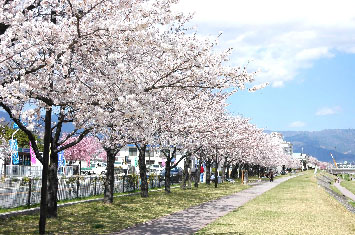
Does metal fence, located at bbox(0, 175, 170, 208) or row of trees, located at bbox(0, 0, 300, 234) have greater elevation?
row of trees, located at bbox(0, 0, 300, 234)

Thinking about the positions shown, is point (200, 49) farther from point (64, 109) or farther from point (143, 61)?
point (64, 109)

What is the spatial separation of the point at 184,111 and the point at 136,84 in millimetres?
15720

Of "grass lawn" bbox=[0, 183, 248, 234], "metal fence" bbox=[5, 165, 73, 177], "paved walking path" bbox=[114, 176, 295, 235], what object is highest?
"metal fence" bbox=[5, 165, 73, 177]

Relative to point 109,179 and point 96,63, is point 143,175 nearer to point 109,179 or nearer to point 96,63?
point 109,179

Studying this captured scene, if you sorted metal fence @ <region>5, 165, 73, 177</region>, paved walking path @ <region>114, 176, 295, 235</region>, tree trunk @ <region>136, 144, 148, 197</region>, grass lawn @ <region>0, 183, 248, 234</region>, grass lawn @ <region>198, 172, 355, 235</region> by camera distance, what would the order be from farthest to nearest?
metal fence @ <region>5, 165, 73, 177</region> → tree trunk @ <region>136, 144, 148, 197</region> → grass lawn @ <region>198, 172, 355, 235</region> → grass lawn @ <region>0, 183, 248, 234</region> → paved walking path @ <region>114, 176, 295, 235</region>

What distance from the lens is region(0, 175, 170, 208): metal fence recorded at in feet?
65.0

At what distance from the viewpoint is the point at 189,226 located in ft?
51.3

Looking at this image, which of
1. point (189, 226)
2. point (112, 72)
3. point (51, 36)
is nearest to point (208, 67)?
point (112, 72)

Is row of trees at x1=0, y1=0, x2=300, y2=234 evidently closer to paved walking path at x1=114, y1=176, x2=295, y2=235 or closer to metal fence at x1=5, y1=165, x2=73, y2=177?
paved walking path at x1=114, y1=176, x2=295, y2=235

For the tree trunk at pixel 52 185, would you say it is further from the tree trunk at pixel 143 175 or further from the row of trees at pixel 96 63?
the tree trunk at pixel 143 175

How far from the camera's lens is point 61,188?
23.5 metres

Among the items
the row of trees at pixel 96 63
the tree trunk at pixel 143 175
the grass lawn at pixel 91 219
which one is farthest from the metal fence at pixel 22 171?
the row of trees at pixel 96 63

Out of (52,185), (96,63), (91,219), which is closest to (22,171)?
(52,185)

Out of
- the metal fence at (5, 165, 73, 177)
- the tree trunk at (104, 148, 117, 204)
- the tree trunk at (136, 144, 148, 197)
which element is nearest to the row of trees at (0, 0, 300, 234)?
the tree trunk at (104, 148, 117, 204)
